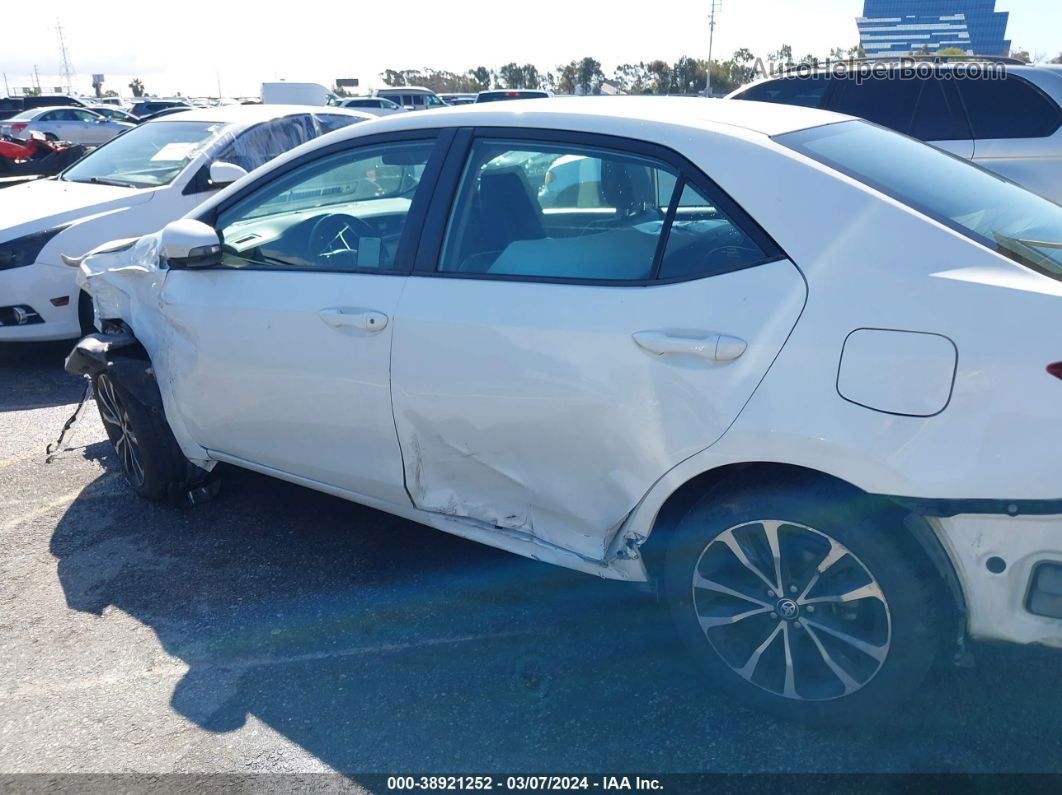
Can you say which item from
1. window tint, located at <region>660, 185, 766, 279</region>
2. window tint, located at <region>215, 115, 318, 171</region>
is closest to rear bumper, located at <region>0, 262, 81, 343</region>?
window tint, located at <region>215, 115, 318, 171</region>

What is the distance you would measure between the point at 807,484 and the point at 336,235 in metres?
2.23

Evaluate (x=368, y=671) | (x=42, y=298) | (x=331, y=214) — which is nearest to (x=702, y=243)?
(x=368, y=671)

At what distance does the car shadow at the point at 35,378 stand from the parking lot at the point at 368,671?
190cm

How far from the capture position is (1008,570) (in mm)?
2221

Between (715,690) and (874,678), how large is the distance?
56cm

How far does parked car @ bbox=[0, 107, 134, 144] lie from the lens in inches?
1176

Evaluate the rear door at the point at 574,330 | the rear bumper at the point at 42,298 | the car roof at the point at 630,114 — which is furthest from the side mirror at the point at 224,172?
the rear door at the point at 574,330

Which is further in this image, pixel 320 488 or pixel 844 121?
pixel 320 488

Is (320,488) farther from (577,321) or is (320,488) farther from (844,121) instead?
(844,121)

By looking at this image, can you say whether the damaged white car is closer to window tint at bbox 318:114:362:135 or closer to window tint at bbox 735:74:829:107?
window tint at bbox 318:114:362:135

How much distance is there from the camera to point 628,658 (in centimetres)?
302

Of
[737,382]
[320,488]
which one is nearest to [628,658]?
[737,382]

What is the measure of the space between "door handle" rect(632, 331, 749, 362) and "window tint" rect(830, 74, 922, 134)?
5.35 meters

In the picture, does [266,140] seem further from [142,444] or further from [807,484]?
[807,484]
